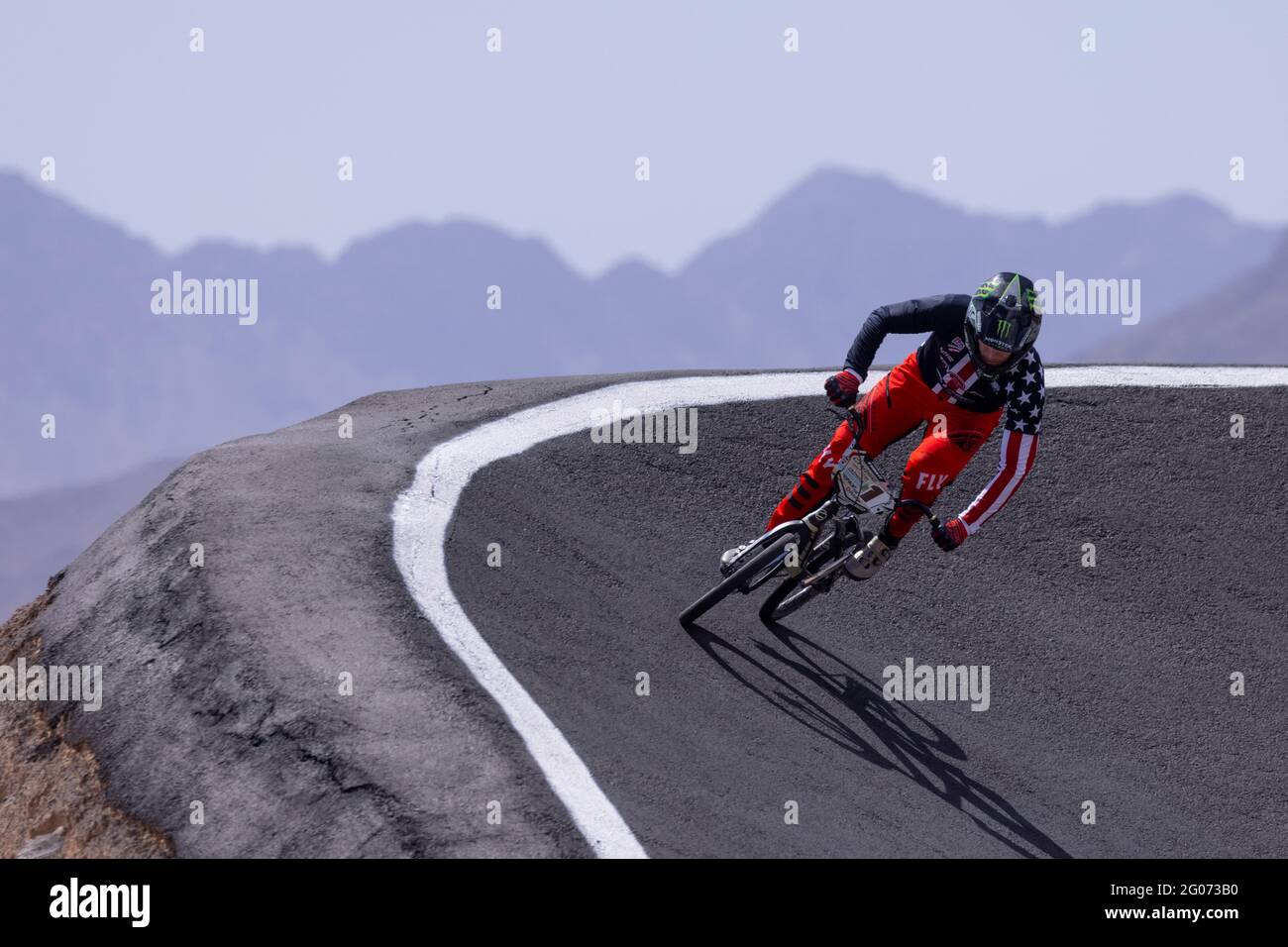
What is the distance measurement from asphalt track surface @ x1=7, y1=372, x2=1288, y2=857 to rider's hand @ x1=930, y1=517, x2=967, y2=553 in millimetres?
1242

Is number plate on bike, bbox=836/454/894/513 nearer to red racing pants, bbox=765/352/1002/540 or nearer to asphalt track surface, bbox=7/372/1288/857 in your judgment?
red racing pants, bbox=765/352/1002/540

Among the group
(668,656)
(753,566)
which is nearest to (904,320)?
(753,566)

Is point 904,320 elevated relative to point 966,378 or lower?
elevated

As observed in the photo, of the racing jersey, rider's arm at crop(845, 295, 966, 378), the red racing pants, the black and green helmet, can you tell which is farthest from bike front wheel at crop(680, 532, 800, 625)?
the black and green helmet

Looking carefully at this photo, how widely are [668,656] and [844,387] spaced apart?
88.7 inches

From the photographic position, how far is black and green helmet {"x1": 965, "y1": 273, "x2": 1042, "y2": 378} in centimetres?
859

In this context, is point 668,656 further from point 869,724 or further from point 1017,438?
point 1017,438

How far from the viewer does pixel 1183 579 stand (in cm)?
1215

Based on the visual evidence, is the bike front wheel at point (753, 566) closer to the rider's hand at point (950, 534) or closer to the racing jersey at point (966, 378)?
the rider's hand at point (950, 534)

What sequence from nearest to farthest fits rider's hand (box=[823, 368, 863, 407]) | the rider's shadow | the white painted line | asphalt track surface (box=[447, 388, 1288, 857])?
the white painted line < asphalt track surface (box=[447, 388, 1288, 857]) < the rider's shadow < rider's hand (box=[823, 368, 863, 407])

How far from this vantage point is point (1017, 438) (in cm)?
902

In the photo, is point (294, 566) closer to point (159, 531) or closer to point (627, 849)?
point (159, 531)
